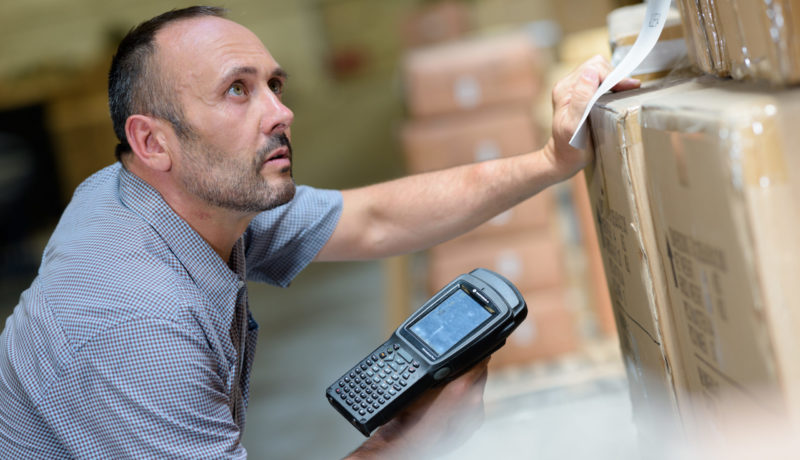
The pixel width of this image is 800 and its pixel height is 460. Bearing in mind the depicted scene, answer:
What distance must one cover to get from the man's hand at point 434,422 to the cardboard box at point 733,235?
341mm

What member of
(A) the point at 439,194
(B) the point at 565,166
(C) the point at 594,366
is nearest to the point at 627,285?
(B) the point at 565,166

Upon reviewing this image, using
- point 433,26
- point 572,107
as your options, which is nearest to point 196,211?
point 572,107

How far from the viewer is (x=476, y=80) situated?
3145mm

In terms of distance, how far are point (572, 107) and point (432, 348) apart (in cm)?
38

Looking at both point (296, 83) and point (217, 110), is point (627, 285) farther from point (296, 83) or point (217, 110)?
point (296, 83)

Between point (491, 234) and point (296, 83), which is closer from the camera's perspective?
point (491, 234)

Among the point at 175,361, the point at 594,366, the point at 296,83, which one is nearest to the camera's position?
the point at 175,361

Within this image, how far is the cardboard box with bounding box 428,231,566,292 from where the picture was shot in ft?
10.3

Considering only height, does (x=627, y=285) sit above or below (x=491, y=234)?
above

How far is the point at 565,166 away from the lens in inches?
46.2

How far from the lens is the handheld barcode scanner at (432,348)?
3.51 ft

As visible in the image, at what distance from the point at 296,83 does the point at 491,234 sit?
534cm

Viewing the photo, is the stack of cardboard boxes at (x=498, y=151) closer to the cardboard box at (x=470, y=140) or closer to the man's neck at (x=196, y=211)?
the cardboard box at (x=470, y=140)

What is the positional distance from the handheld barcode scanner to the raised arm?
0.20 meters
